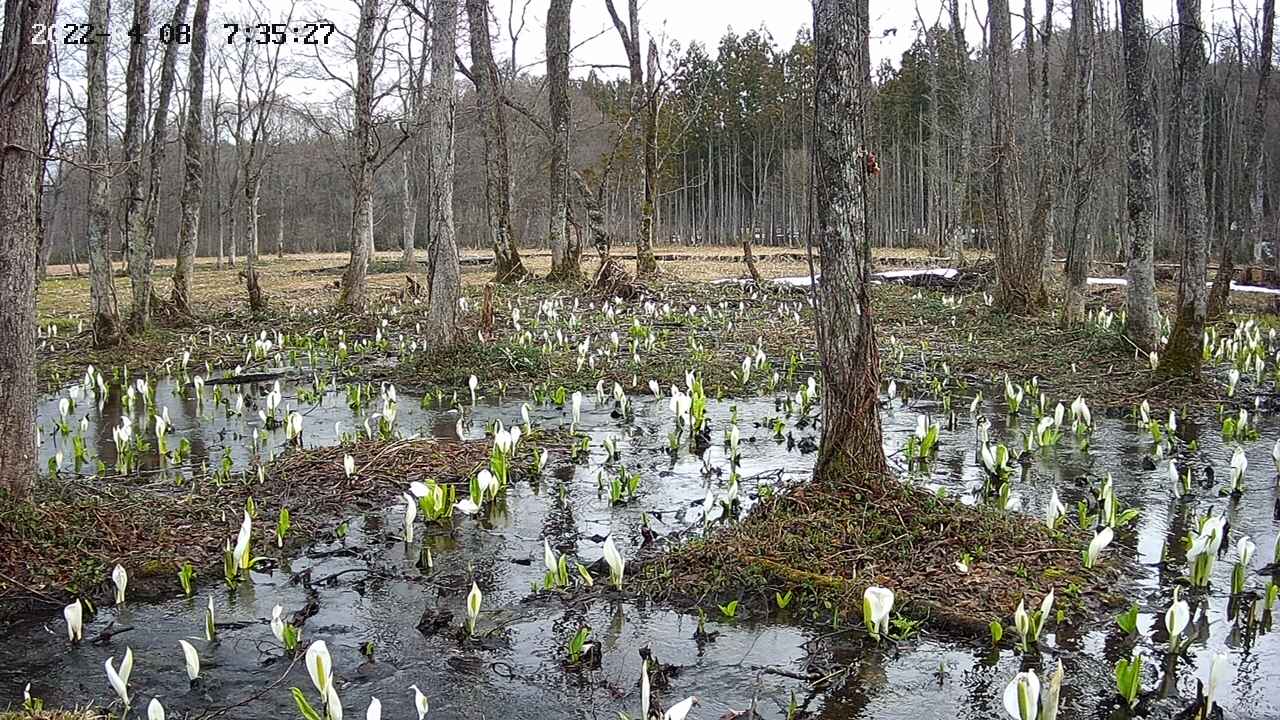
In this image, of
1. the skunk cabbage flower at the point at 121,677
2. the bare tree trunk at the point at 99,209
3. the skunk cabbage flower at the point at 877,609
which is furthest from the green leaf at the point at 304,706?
the bare tree trunk at the point at 99,209

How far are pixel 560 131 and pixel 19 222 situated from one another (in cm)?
1606

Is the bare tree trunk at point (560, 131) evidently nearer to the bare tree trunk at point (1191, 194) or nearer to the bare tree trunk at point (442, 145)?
the bare tree trunk at point (442, 145)

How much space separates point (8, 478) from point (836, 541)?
436 centimetres

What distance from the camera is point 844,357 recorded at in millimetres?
5133

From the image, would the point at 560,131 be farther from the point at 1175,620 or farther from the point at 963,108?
the point at 1175,620

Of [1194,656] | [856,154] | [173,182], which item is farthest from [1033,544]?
[173,182]

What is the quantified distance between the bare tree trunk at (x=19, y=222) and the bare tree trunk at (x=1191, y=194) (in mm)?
9285

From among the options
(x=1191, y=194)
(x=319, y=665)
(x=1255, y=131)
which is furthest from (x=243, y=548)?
(x=1255, y=131)

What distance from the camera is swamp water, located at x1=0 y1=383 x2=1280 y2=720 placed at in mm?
3725

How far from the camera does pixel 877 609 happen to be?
407 centimetres

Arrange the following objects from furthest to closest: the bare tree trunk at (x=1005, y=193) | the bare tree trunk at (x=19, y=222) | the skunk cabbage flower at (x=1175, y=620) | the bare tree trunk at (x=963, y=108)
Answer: the bare tree trunk at (x=963, y=108), the bare tree trunk at (x=1005, y=193), the bare tree trunk at (x=19, y=222), the skunk cabbage flower at (x=1175, y=620)

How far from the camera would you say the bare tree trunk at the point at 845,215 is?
5008mm

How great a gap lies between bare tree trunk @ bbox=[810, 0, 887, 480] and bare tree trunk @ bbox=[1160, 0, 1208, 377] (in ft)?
18.6

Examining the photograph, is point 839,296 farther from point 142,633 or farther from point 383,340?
point 383,340
